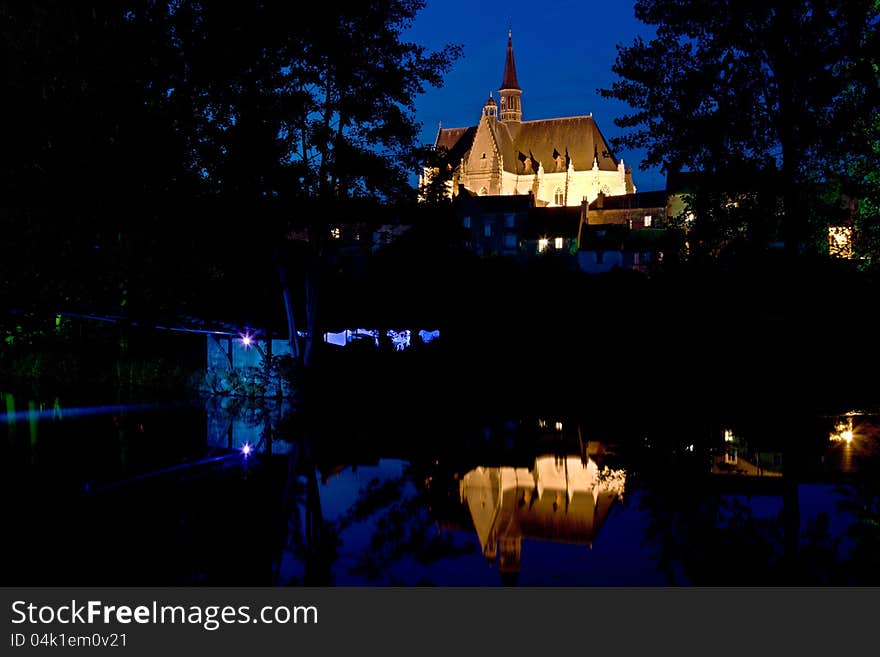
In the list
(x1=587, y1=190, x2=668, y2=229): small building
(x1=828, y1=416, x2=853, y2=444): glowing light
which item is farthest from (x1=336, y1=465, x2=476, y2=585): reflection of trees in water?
(x1=587, y1=190, x2=668, y2=229): small building

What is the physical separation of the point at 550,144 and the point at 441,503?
13535cm

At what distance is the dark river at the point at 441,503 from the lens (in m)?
8.26

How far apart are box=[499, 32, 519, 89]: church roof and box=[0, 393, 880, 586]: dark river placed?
495 feet

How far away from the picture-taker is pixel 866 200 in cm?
2366

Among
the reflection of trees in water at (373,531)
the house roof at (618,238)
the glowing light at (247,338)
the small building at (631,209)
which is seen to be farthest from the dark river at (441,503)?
the small building at (631,209)

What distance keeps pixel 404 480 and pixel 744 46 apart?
58.1 ft

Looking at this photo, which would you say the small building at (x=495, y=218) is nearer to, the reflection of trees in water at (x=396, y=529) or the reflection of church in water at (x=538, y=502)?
the reflection of church in water at (x=538, y=502)

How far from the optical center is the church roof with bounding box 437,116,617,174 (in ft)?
452

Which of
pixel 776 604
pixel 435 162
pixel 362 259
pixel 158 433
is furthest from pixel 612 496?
pixel 362 259

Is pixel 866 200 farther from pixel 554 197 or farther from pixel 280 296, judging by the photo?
pixel 554 197

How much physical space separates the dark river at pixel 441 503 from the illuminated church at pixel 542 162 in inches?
4611

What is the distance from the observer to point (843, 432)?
56.4ft

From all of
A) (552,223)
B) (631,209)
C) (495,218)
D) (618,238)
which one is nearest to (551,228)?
(552,223)

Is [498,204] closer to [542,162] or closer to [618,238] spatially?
[618,238]
